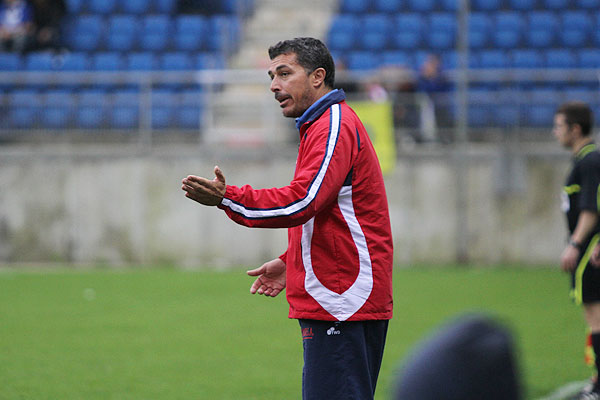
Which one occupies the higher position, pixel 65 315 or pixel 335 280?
pixel 335 280

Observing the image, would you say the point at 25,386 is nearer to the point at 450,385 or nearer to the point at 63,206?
→ the point at 450,385

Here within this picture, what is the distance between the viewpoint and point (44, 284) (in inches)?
549

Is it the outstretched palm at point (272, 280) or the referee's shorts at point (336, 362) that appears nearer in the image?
the referee's shorts at point (336, 362)

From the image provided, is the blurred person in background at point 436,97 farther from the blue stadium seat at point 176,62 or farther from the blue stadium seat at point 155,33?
the blue stadium seat at point 155,33

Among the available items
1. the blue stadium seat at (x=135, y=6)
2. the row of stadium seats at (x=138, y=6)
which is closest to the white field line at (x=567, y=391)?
the row of stadium seats at (x=138, y=6)

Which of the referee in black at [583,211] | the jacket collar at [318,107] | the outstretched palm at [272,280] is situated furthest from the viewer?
the referee in black at [583,211]

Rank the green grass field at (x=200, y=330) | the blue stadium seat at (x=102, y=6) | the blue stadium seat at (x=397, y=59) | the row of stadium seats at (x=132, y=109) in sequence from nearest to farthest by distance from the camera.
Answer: the green grass field at (x=200, y=330)
the row of stadium seats at (x=132, y=109)
the blue stadium seat at (x=397, y=59)
the blue stadium seat at (x=102, y=6)

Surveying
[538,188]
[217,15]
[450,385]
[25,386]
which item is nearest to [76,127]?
[217,15]

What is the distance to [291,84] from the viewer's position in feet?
12.4

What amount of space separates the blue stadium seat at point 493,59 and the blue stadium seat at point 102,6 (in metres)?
8.89

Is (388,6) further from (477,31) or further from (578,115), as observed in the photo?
(578,115)

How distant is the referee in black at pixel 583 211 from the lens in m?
6.36

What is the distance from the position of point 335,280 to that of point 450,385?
7.26 ft

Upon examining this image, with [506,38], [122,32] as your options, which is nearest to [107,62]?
[122,32]
